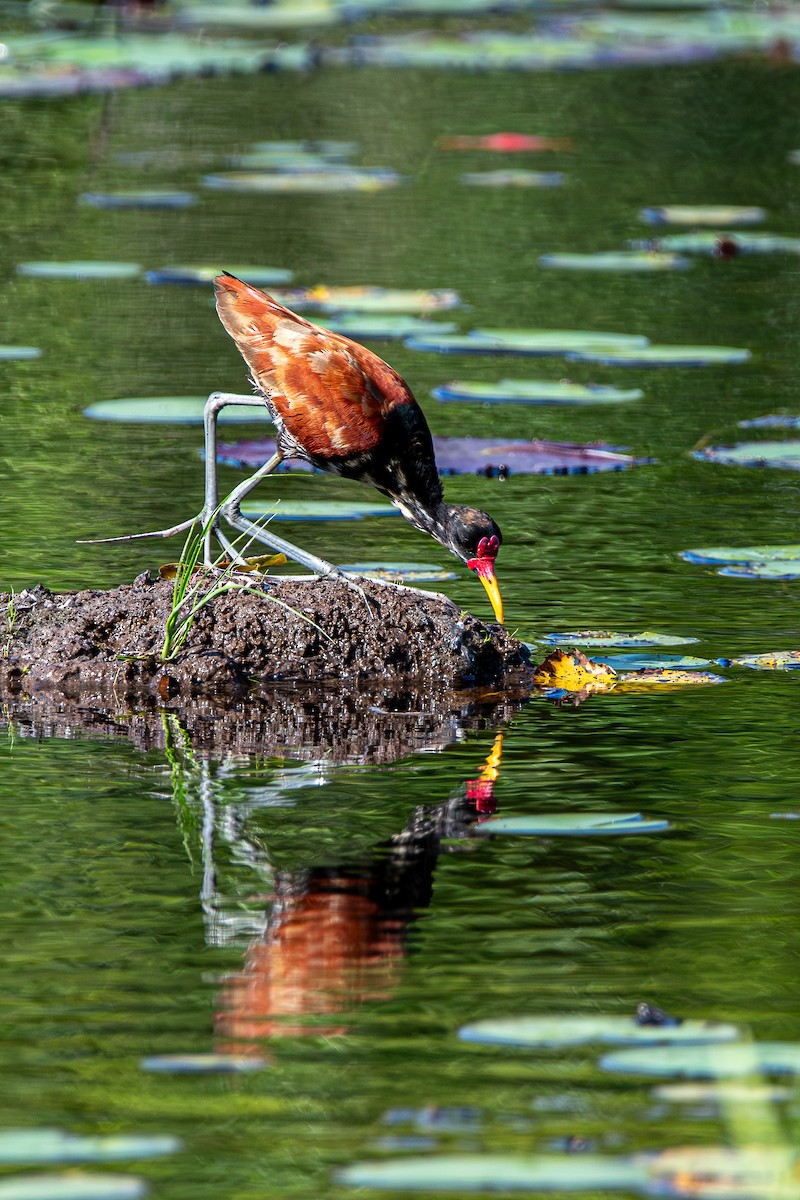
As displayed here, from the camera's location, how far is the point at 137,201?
14.2 meters

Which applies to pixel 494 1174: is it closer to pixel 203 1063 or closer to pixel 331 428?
pixel 203 1063

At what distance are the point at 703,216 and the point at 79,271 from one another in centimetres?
429

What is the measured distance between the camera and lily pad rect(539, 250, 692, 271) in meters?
12.5

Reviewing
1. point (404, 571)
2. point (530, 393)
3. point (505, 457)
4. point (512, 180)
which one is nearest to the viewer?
point (404, 571)

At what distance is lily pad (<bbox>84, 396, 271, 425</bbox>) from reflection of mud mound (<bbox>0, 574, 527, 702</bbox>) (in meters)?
2.75

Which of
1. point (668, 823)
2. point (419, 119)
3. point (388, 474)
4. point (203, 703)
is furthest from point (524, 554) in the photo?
point (419, 119)

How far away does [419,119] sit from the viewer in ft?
59.6

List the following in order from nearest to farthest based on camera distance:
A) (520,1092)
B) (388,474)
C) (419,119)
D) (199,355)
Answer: (520,1092) → (388,474) → (199,355) → (419,119)

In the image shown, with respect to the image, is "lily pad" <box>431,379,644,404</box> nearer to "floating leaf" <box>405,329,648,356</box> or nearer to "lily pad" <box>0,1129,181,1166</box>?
"floating leaf" <box>405,329,648,356</box>

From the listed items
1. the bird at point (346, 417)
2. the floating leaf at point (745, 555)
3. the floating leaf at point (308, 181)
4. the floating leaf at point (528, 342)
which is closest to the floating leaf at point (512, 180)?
the floating leaf at point (308, 181)

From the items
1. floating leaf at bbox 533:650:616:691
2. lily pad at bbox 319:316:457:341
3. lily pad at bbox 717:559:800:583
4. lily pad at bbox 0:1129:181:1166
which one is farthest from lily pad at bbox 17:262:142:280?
lily pad at bbox 0:1129:181:1166

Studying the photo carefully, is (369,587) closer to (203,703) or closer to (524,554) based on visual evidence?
(203,703)

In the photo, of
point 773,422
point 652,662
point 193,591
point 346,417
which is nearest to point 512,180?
point 773,422

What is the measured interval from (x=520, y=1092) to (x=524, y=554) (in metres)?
4.24
